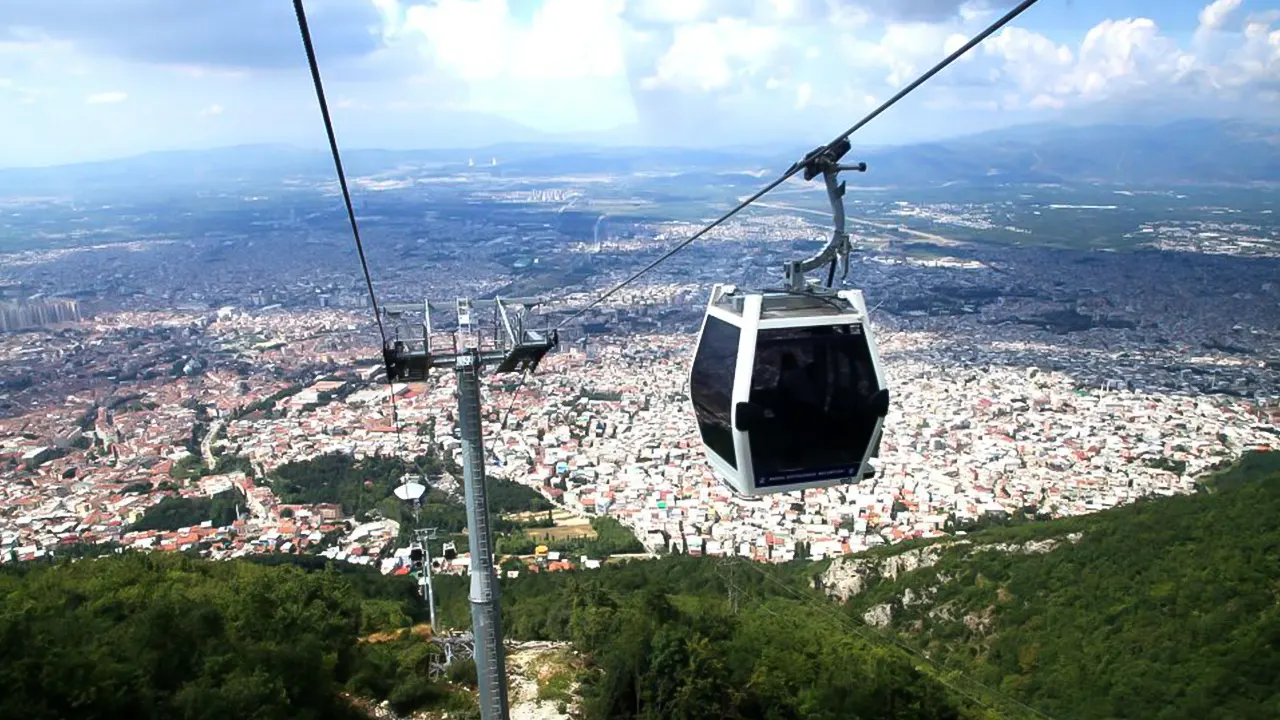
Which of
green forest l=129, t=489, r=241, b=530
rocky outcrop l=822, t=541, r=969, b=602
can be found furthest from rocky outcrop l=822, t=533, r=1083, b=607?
green forest l=129, t=489, r=241, b=530

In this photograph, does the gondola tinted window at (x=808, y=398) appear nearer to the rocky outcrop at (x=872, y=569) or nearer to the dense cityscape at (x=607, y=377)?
the dense cityscape at (x=607, y=377)

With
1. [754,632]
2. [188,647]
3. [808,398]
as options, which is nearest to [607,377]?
[754,632]

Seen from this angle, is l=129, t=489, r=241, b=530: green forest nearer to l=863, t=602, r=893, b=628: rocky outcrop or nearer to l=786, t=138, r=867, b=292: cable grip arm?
l=863, t=602, r=893, b=628: rocky outcrop

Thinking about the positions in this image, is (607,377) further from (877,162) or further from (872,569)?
(877,162)

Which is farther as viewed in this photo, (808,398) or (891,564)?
(891,564)

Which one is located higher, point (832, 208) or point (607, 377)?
point (832, 208)

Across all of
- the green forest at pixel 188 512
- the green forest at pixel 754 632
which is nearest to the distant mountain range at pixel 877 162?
the green forest at pixel 188 512

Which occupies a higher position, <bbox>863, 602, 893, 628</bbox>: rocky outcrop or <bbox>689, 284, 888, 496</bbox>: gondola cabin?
<bbox>689, 284, 888, 496</bbox>: gondola cabin
